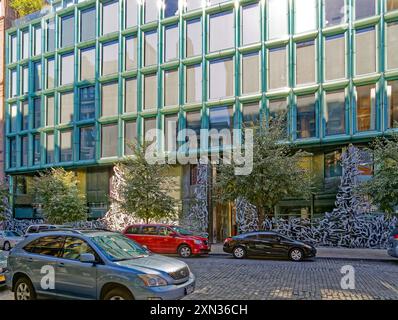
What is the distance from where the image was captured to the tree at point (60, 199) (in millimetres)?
27953

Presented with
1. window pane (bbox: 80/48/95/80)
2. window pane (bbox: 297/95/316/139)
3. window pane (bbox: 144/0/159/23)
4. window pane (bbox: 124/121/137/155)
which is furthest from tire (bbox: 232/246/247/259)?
window pane (bbox: 80/48/95/80)

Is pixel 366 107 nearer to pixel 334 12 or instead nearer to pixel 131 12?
pixel 334 12

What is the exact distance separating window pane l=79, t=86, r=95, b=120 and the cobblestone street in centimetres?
2007

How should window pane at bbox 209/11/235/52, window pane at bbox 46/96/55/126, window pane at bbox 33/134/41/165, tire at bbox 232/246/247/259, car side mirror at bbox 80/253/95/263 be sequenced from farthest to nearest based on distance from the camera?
window pane at bbox 33/134/41/165 → window pane at bbox 46/96/55/126 → window pane at bbox 209/11/235/52 → tire at bbox 232/246/247/259 → car side mirror at bbox 80/253/95/263

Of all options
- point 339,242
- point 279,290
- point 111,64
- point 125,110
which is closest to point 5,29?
point 111,64

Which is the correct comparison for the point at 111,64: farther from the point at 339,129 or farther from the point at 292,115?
the point at 339,129

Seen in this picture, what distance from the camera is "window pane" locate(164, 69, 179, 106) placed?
28.4 metres

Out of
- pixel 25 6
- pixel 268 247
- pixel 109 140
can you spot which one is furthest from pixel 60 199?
pixel 25 6

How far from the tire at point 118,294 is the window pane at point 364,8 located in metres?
22.0

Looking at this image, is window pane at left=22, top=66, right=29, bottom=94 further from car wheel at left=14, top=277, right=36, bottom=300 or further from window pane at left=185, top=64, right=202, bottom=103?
car wheel at left=14, top=277, right=36, bottom=300

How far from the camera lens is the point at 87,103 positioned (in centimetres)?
3256

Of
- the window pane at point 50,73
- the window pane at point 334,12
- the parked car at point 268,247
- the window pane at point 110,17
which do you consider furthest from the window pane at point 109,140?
the window pane at point 334,12

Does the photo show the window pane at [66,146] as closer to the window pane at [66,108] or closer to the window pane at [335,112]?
the window pane at [66,108]

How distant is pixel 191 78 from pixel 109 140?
8344 millimetres
